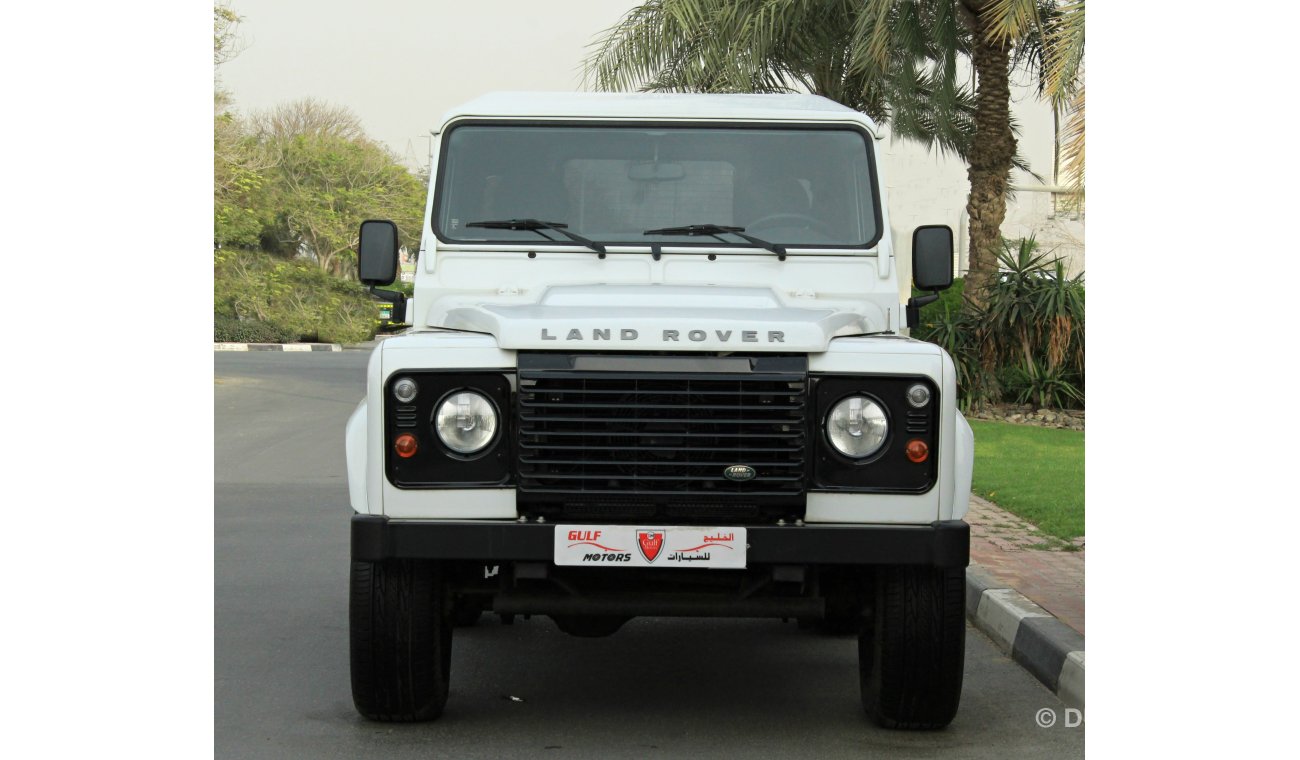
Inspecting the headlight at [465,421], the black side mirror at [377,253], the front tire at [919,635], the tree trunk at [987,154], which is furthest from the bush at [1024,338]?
the headlight at [465,421]

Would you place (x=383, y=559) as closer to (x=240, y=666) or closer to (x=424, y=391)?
(x=424, y=391)

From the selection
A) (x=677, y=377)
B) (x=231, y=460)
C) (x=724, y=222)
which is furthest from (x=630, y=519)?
(x=231, y=460)

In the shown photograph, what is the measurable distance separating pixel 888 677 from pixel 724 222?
202 cm

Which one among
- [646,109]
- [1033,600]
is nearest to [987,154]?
[1033,600]

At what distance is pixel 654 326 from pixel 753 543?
2.52ft

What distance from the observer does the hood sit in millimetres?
5039

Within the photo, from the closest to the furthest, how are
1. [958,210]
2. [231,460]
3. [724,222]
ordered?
[724,222] < [231,460] < [958,210]

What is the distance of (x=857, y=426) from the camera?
5.06m

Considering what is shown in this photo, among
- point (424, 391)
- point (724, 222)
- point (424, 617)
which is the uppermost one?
point (724, 222)

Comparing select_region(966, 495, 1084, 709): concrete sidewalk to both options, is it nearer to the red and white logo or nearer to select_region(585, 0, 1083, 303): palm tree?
the red and white logo

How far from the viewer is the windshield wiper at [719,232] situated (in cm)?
630

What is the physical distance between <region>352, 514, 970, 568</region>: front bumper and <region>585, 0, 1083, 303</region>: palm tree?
12709 mm

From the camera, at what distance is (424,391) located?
503 cm

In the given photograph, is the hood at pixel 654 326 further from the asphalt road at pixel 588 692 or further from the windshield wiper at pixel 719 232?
the asphalt road at pixel 588 692
